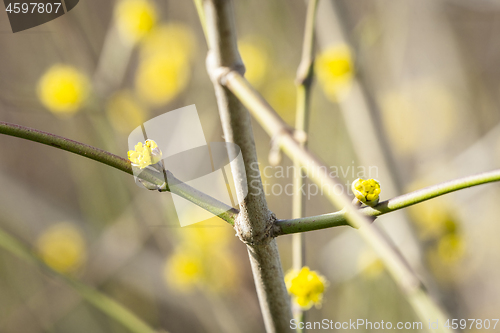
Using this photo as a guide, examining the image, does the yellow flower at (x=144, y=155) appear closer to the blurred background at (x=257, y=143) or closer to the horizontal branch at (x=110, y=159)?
the horizontal branch at (x=110, y=159)

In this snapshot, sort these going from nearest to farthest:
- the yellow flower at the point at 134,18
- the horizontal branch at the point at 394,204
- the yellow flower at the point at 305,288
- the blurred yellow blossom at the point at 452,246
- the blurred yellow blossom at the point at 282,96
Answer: the horizontal branch at the point at 394,204 < the yellow flower at the point at 305,288 < the blurred yellow blossom at the point at 452,246 < the yellow flower at the point at 134,18 < the blurred yellow blossom at the point at 282,96

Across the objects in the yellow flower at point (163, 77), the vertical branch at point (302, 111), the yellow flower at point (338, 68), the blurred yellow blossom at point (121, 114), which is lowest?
the vertical branch at point (302, 111)

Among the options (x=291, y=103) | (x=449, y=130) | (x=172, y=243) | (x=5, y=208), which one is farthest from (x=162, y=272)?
(x=449, y=130)

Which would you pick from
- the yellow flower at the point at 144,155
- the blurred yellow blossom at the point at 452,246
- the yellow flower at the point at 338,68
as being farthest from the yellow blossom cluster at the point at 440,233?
the yellow flower at the point at 144,155

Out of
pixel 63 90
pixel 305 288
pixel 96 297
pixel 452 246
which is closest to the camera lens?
pixel 305 288

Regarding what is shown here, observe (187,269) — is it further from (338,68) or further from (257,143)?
(338,68)

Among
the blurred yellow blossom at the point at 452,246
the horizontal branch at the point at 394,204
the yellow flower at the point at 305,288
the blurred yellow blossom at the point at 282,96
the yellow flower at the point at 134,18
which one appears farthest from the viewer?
the blurred yellow blossom at the point at 282,96

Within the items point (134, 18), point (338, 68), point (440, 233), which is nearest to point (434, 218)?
point (440, 233)

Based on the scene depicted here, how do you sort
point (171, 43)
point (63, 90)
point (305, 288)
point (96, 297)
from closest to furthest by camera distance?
1. point (305, 288)
2. point (96, 297)
3. point (63, 90)
4. point (171, 43)
